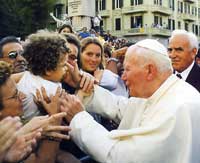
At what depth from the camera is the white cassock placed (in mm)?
3148

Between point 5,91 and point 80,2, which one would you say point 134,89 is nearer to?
point 5,91

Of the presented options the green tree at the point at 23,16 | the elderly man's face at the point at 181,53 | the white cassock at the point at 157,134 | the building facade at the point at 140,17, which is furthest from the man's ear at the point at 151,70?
the building facade at the point at 140,17

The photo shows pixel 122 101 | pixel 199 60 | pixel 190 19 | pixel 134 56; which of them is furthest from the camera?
pixel 190 19

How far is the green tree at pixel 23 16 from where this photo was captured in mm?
37344

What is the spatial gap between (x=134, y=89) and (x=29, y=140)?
36.8 inches

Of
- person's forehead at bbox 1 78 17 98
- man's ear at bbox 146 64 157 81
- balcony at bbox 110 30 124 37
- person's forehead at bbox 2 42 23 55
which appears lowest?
person's forehead at bbox 1 78 17 98

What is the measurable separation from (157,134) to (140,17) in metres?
60.5

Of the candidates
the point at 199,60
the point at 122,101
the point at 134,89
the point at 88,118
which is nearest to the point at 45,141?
the point at 88,118

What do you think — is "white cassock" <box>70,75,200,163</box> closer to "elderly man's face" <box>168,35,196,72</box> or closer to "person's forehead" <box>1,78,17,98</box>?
"person's forehead" <box>1,78,17,98</box>

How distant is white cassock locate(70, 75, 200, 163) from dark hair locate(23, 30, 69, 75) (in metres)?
0.49

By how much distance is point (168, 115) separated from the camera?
3193mm

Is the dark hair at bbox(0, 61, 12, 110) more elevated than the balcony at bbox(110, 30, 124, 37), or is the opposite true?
the balcony at bbox(110, 30, 124, 37)

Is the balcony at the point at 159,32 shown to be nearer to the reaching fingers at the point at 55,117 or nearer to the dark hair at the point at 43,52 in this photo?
the dark hair at the point at 43,52

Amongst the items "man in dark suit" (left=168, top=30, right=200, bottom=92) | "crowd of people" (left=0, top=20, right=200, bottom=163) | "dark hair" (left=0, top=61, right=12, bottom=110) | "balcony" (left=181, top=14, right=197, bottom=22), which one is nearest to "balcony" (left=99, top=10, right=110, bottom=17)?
"balcony" (left=181, top=14, right=197, bottom=22)
